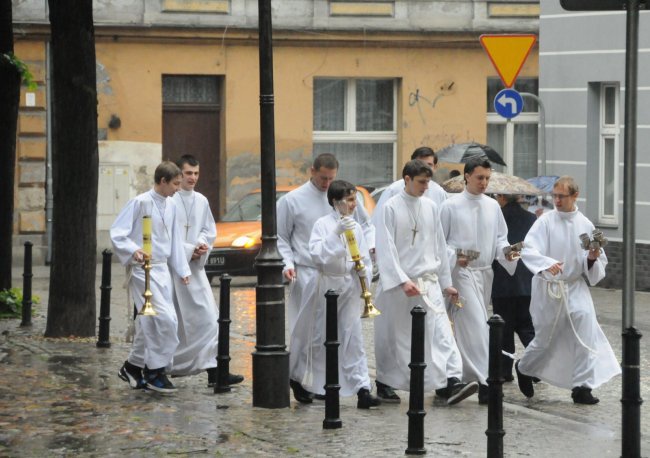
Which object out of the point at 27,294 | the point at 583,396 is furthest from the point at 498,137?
the point at 583,396

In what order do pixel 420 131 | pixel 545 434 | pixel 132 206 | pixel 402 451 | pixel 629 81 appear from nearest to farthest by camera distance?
pixel 629 81 → pixel 402 451 → pixel 545 434 → pixel 132 206 → pixel 420 131

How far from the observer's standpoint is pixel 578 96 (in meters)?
24.3

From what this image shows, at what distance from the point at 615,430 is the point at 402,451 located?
6.24 feet

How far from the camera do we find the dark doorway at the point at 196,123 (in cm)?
3128

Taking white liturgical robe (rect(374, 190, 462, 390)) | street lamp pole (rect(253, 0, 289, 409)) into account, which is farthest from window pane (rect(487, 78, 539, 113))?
street lamp pole (rect(253, 0, 289, 409))

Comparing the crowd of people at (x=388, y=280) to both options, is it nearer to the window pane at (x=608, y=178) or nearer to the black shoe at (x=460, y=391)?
the black shoe at (x=460, y=391)

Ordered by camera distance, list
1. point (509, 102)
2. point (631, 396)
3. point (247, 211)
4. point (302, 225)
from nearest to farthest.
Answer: point (631, 396), point (302, 225), point (509, 102), point (247, 211)

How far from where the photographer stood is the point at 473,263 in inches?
527

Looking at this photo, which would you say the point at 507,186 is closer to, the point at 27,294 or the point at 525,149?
the point at 27,294

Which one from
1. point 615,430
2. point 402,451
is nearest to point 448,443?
point 402,451

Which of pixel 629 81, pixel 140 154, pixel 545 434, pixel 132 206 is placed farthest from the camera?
pixel 140 154

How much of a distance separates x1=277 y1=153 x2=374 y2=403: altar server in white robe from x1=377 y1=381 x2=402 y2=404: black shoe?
69 cm

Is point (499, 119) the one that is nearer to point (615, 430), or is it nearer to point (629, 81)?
point (615, 430)

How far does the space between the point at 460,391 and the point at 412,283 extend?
2.82 feet
